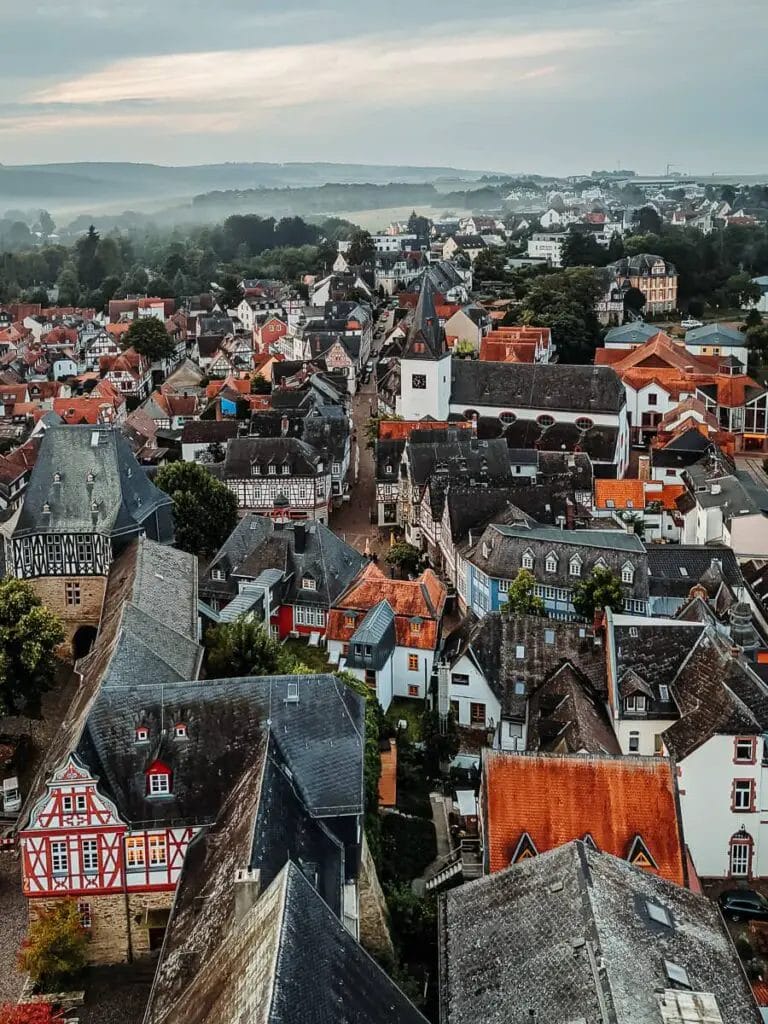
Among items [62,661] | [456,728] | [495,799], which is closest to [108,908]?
[495,799]

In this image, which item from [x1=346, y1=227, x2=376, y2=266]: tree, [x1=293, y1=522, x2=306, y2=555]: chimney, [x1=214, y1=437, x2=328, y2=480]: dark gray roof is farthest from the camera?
[x1=346, y1=227, x2=376, y2=266]: tree

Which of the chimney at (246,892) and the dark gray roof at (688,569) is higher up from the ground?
Answer: the chimney at (246,892)

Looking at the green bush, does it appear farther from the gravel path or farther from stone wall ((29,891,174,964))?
the gravel path

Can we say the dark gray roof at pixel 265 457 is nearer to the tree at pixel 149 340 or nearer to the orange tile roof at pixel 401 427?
the orange tile roof at pixel 401 427

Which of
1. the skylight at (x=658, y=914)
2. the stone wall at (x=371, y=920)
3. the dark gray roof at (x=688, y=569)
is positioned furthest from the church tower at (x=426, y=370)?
the skylight at (x=658, y=914)

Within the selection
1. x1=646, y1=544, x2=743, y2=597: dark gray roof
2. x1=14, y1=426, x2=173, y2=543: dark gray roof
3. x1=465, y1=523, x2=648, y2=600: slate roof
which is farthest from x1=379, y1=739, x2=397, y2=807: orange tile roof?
x1=646, y1=544, x2=743, y2=597: dark gray roof

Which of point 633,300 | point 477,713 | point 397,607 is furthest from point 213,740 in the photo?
point 633,300
